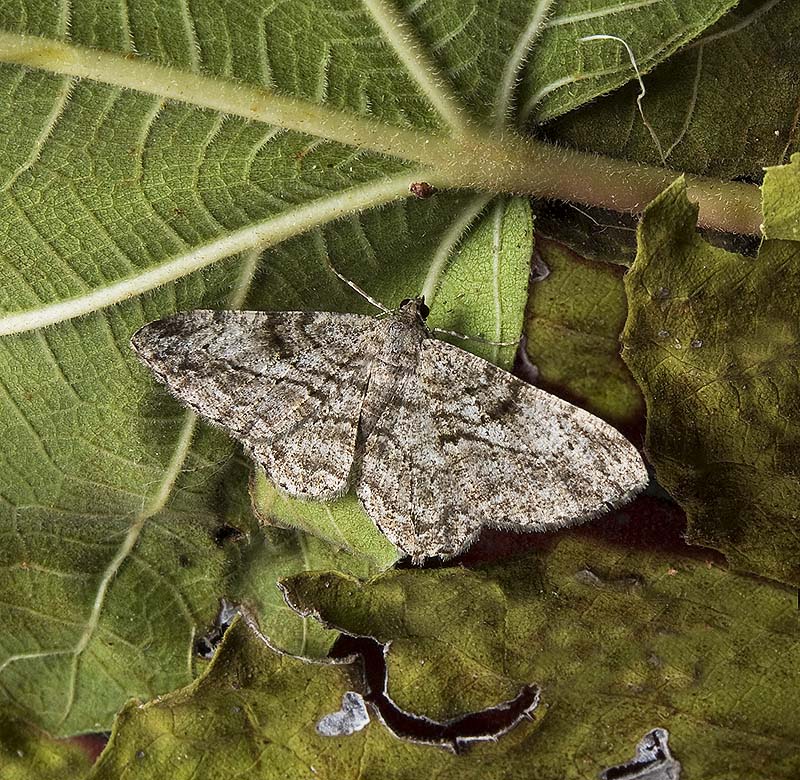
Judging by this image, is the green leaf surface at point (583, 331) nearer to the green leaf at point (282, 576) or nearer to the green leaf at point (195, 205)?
the green leaf at point (195, 205)

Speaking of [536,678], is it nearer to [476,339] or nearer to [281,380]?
[476,339]

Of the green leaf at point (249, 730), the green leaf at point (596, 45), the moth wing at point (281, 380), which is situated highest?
the green leaf at point (596, 45)

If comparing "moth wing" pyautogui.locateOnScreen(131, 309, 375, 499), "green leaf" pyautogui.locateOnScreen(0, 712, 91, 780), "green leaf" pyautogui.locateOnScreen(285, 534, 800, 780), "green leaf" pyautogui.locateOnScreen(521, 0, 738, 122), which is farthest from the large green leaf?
"green leaf" pyautogui.locateOnScreen(521, 0, 738, 122)

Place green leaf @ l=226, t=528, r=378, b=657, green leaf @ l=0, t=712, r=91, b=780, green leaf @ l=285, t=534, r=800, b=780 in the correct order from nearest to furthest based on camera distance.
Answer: green leaf @ l=285, t=534, r=800, b=780
green leaf @ l=226, t=528, r=378, b=657
green leaf @ l=0, t=712, r=91, b=780

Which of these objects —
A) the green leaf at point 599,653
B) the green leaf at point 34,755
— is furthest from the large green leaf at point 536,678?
the green leaf at point 34,755

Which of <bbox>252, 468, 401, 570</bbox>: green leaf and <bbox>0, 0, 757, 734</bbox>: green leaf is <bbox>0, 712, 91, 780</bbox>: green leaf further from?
<bbox>252, 468, 401, 570</bbox>: green leaf

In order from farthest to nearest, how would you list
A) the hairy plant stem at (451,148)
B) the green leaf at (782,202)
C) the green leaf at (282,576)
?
the green leaf at (282,576)
the hairy plant stem at (451,148)
the green leaf at (782,202)

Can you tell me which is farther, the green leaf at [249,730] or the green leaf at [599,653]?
the green leaf at [249,730]
